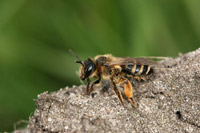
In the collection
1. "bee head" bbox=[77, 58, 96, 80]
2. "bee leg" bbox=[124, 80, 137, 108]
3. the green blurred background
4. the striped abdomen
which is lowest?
"bee leg" bbox=[124, 80, 137, 108]

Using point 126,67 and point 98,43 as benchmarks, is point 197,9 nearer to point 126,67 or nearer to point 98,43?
point 98,43

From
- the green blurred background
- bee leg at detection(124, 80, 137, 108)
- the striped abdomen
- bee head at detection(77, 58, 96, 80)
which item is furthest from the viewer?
the green blurred background

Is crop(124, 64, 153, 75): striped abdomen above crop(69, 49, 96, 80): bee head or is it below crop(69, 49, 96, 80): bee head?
below

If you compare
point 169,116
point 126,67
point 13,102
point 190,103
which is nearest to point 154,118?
point 169,116

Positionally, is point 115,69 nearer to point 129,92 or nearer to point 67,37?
point 129,92

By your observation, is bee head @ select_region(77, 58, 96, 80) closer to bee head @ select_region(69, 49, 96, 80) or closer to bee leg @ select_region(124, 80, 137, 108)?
bee head @ select_region(69, 49, 96, 80)

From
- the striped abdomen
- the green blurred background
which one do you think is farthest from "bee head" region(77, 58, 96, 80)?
the green blurred background

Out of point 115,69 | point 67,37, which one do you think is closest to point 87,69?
point 115,69

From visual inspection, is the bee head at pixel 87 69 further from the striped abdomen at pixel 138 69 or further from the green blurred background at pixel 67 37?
the green blurred background at pixel 67 37
